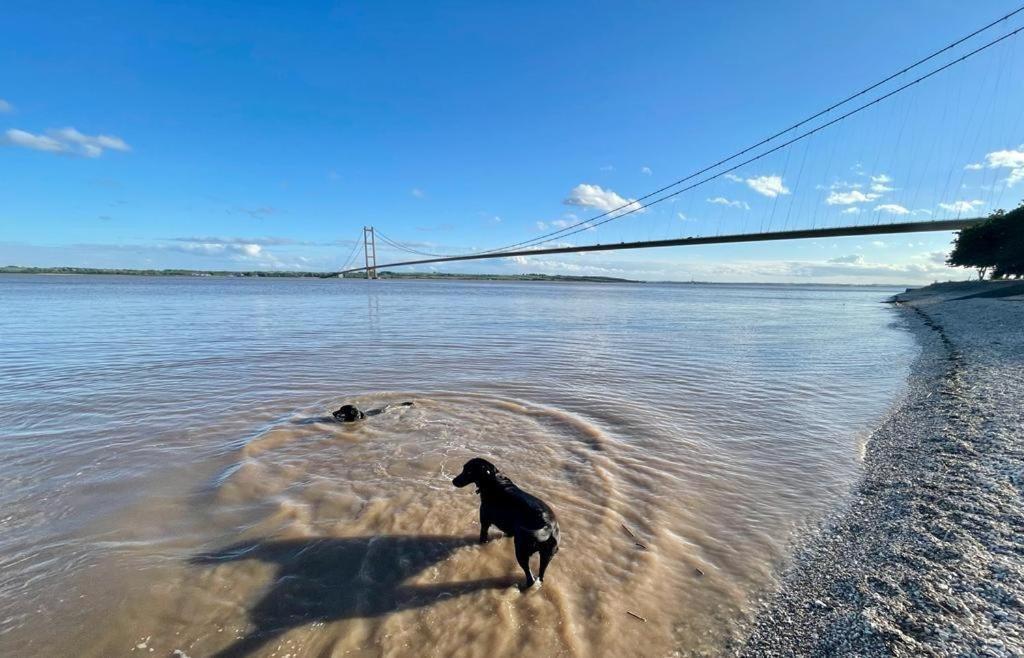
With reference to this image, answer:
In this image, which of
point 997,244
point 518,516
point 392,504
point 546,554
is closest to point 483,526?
point 518,516

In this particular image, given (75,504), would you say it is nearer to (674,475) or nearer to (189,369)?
(674,475)

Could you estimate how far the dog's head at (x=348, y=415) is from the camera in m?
6.94

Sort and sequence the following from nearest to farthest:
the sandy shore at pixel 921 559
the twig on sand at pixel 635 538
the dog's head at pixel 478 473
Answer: the sandy shore at pixel 921 559, the dog's head at pixel 478 473, the twig on sand at pixel 635 538

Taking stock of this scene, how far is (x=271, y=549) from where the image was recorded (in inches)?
145

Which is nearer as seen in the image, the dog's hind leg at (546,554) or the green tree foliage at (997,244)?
the dog's hind leg at (546,554)

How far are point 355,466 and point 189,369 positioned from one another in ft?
26.5

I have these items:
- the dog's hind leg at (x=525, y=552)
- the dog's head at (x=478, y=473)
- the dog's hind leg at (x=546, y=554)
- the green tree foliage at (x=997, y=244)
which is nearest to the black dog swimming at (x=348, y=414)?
the dog's head at (x=478, y=473)

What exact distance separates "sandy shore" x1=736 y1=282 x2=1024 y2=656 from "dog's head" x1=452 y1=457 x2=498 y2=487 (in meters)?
1.97

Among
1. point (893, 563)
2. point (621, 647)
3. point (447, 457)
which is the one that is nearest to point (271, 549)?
point (447, 457)

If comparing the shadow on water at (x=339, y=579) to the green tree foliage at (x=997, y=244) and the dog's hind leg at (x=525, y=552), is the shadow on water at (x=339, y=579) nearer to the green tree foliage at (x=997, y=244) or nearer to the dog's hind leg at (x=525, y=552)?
the dog's hind leg at (x=525, y=552)

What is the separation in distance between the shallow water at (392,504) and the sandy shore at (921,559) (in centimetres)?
30

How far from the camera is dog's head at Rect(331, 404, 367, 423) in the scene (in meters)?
Answer: 6.94

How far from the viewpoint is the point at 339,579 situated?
334 cm

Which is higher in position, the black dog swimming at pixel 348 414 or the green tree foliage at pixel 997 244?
the green tree foliage at pixel 997 244
